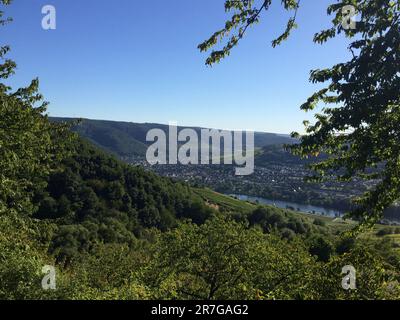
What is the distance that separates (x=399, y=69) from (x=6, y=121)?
57.6 feet

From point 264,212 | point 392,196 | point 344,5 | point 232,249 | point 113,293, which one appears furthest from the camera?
point 264,212

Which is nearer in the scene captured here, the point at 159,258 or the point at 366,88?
the point at 366,88

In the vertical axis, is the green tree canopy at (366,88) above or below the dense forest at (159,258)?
above

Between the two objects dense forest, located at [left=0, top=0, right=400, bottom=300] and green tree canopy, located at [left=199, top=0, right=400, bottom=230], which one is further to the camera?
Answer: dense forest, located at [left=0, top=0, right=400, bottom=300]

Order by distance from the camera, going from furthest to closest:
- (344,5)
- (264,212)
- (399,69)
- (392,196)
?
(264,212)
(392,196)
(344,5)
(399,69)

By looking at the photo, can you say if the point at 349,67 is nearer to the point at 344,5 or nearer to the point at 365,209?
the point at 344,5

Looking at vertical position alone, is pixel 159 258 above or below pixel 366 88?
below

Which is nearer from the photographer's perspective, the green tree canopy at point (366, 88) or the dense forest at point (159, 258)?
the green tree canopy at point (366, 88)

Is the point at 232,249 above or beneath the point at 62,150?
beneath

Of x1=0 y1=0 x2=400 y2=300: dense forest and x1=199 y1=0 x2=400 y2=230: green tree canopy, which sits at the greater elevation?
x1=199 y1=0 x2=400 y2=230: green tree canopy
